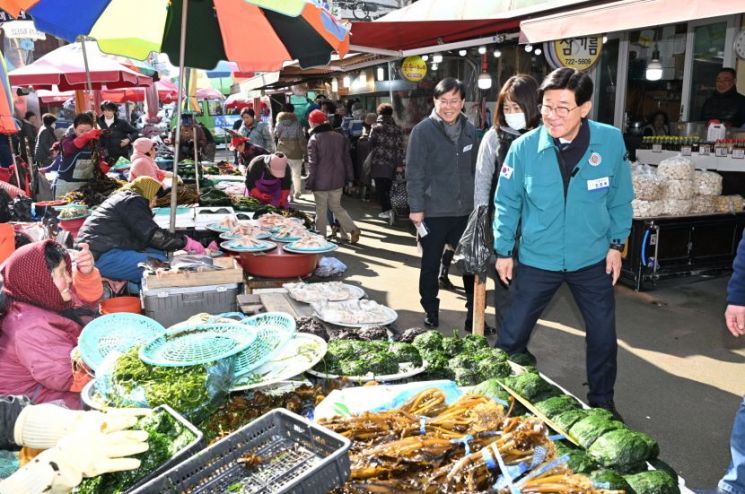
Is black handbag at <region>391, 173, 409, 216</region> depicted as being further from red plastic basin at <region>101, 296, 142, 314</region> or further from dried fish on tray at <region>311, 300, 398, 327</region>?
red plastic basin at <region>101, 296, 142, 314</region>

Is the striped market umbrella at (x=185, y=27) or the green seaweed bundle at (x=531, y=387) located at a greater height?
the striped market umbrella at (x=185, y=27)

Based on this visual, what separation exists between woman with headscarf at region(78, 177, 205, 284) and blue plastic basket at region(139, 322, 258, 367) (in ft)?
7.88

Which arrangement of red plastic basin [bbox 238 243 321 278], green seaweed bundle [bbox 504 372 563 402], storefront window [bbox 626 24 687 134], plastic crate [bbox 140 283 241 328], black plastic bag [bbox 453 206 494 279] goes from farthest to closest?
storefront window [bbox 626 24 687 134] < red plastic basin [bbox 238 243 321 278] < black plastic bag [bbox 453 206 494 279] < plastic crate [bbox 140 283 241 328] < green seaweed bundle [bbox 504 372 563 402]

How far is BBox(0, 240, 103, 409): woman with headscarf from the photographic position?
121 inches

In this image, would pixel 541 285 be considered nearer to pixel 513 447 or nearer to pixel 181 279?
pixel 513 447

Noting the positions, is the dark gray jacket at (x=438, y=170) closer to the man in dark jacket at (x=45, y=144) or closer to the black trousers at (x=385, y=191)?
the black trousers at (x=385, y=191)

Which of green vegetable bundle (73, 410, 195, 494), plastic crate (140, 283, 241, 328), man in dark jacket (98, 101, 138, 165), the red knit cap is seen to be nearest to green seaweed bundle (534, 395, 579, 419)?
green vegetable bundle (73, 410, 195, 494)

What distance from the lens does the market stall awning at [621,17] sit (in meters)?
4.75

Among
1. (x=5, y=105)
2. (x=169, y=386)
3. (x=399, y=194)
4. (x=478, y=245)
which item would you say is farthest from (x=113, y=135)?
(x=169, y=386)

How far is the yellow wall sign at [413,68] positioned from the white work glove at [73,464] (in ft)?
31.0

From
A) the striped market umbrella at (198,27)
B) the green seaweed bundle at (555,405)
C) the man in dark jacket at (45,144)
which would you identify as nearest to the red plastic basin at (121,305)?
the striped market umbrella at (198,27)

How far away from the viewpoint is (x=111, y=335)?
3.17 meters

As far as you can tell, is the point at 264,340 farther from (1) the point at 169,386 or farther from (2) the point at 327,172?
(2) the point at 327,172

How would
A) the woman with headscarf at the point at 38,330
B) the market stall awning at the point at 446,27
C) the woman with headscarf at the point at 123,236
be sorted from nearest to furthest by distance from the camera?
the woman with headscarf at the point at 38,330, the woman with headscarf at the point at 123,236, the market stall awning at the point at 446,27
